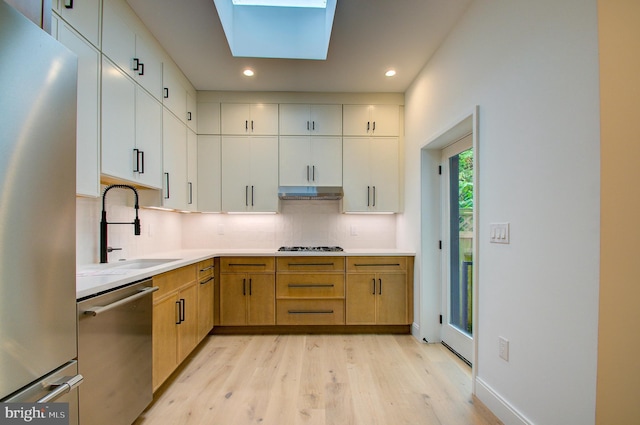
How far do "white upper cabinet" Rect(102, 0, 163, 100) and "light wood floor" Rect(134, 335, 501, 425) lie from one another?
2.35 metres

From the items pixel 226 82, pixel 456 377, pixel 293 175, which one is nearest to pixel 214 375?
pixel 456 377

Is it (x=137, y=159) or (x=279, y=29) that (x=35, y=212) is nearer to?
(x=137, y=159)

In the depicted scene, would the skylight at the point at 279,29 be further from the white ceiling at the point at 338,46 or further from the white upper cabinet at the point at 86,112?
the white upper cabinet at the point at 86,112

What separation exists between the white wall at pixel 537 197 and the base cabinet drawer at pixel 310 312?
4.84 feet

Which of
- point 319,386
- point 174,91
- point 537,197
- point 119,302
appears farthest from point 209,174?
point 537,197

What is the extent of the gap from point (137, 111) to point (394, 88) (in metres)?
2.63

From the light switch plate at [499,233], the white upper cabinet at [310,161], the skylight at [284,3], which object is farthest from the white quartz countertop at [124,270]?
the skylight at [284,3]

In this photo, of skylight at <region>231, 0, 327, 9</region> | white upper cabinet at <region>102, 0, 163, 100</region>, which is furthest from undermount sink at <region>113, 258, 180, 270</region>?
skylight at <region>231, 0, 327, 9</region>

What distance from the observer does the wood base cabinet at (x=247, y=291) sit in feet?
10.1

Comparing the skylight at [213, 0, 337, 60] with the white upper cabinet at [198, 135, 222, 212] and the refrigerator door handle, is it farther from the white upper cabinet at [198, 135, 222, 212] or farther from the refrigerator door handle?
the refrigerator door handle

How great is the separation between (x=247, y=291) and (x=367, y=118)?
2.44 meters

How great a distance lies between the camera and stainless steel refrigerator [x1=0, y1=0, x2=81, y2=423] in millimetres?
817

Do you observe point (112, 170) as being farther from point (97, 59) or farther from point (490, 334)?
point (490, 334)

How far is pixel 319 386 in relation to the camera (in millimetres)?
2098
